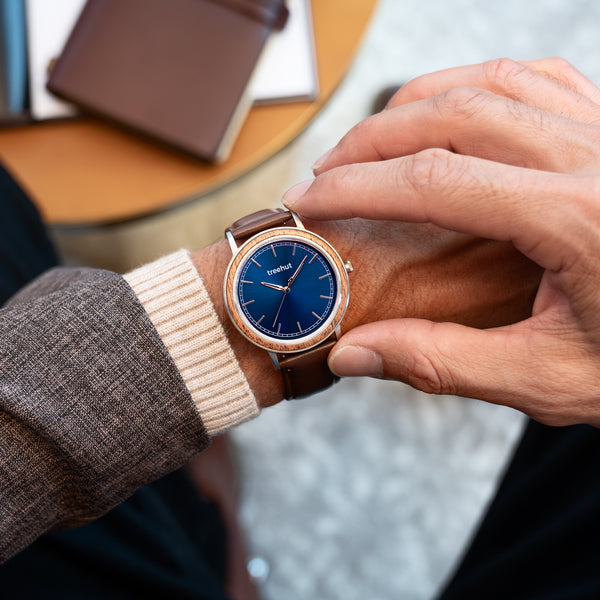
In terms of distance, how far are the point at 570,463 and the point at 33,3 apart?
1306 millimetres

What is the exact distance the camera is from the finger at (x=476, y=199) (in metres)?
0.59

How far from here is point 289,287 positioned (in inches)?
28.7

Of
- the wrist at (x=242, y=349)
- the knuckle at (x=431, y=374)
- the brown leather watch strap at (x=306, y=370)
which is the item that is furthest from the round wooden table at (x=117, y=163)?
the knuckle at (x=431, y=374)

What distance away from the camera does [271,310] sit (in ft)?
2.37

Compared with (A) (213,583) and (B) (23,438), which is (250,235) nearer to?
(B) (23,438)

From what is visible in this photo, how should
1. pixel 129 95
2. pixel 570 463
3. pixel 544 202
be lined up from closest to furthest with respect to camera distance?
pixel 544 202 < pixel 570 463 < pixel 129 95

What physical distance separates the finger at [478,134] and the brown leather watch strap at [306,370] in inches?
10.0

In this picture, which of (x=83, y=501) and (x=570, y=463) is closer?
(x=83, y=501)

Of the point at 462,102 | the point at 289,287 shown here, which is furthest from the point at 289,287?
the point at 462,102

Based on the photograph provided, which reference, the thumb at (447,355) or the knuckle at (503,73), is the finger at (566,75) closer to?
the knuckle at (503,73)

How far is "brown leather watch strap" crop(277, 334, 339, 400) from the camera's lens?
72cm

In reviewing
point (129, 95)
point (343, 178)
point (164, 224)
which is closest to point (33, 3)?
point (129, 95)

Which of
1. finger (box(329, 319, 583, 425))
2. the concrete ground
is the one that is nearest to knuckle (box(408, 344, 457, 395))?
finger (box(329, 319, 583, 425))

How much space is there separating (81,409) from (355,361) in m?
0.32
